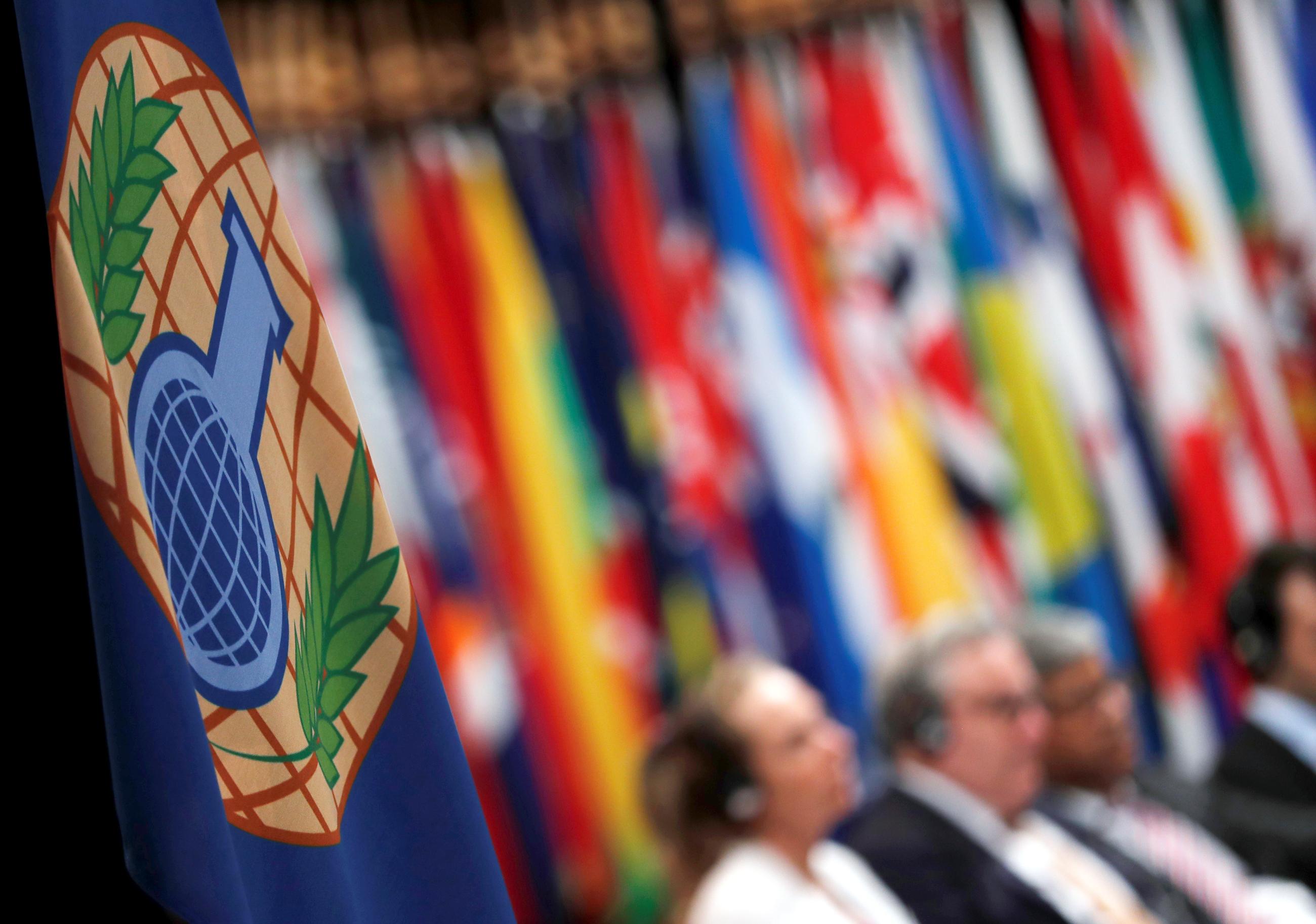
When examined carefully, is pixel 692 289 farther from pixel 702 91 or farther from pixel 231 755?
pixel 231 755

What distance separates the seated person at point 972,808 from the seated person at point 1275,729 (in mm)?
302

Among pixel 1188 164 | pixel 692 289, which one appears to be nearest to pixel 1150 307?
pixel 1188 164

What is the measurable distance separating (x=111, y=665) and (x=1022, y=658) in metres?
2.23

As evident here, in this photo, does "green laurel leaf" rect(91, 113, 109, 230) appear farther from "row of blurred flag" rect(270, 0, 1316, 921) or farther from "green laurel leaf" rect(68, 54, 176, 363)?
"row of blurred flag" rect(270, 0, 1316, 921)

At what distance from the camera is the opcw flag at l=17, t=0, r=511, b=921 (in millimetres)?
773

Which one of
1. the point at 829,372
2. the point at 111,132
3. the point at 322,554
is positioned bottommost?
the point at 829,372

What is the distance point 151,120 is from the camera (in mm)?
890

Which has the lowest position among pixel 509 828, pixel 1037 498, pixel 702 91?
pixel 509 828

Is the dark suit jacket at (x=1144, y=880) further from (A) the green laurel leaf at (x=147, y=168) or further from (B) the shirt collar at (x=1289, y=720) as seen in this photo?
(A) the green laurel leaf at (x=147, y=168)

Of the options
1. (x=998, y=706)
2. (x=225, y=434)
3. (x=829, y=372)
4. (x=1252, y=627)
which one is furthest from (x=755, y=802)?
(x=829, y=372)

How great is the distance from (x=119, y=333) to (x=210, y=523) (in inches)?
4.9

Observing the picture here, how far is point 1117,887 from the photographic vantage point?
2.72 m

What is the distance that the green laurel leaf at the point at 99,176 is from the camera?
0.84 m

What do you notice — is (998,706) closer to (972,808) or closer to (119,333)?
(972,808)
